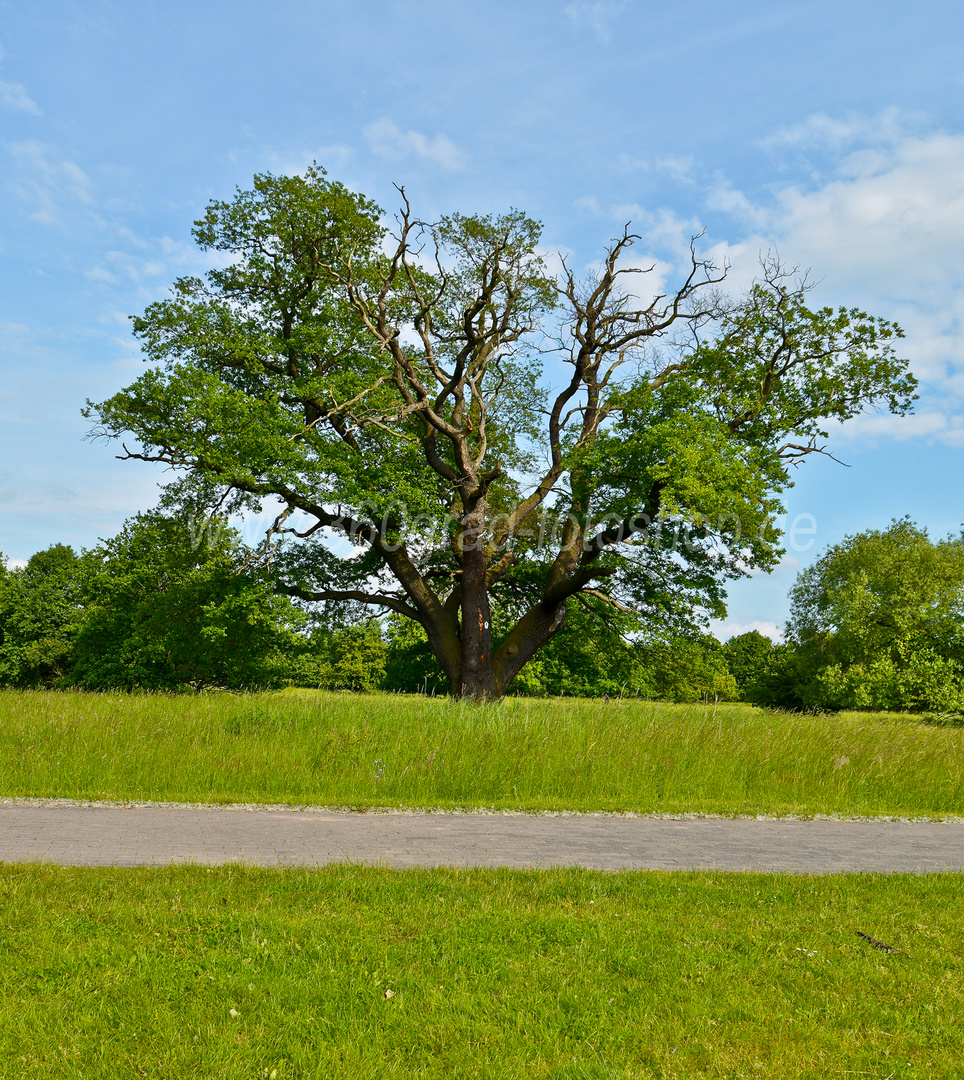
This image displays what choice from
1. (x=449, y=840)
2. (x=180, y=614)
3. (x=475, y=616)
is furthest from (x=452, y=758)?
(x=180, y=614)

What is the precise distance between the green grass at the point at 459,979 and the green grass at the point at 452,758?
14.1 ft

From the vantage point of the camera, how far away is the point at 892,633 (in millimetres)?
38156

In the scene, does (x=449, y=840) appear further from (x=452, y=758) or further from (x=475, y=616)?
(x=475, y=616)

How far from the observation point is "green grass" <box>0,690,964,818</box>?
10664mm

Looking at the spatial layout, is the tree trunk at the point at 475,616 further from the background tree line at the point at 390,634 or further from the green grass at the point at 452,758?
the green grass at the point at 452,758

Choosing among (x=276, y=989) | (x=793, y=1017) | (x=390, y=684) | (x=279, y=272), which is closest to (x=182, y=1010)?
(x=276, y=989)

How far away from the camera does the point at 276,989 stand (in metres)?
4.46

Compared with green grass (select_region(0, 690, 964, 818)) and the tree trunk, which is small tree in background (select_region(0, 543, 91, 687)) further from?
green grass (select_region(0, 690, 964, 818))

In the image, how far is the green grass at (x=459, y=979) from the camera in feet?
12.9

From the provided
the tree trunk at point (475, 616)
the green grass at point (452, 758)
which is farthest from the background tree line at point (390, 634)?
the tree trunk at point (475, 616)

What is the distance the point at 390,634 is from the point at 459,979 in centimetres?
2304

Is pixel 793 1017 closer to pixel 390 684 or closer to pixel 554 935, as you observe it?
pixel 554 935

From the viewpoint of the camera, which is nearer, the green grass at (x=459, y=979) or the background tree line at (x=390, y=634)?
the green grass at (x=459, y=979)

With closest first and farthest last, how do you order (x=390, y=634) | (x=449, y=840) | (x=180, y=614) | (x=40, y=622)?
(x=449, y=840) → (x=180, y=614) → (x=390, y=634) → (x=40, y=622)
